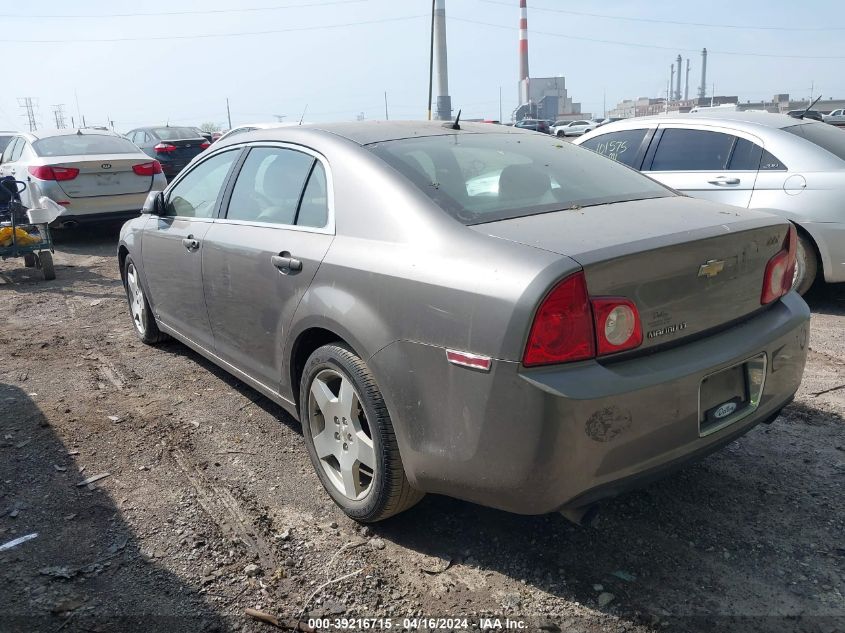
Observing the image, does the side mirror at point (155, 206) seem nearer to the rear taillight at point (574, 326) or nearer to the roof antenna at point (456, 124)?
the roof antenna at point (456, 124)

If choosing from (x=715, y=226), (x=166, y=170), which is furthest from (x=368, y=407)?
(x=166, y=170)

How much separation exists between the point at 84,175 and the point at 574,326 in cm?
904

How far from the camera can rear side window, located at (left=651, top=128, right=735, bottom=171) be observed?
6.06m

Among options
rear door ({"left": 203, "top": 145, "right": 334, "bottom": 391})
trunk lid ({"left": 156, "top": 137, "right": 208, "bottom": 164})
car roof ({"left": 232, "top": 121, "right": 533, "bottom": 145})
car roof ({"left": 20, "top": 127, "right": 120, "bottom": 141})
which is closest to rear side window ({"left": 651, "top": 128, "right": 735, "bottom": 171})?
car roof ({"left": 232, "top": 121, "right": 533, "bottom": 145})

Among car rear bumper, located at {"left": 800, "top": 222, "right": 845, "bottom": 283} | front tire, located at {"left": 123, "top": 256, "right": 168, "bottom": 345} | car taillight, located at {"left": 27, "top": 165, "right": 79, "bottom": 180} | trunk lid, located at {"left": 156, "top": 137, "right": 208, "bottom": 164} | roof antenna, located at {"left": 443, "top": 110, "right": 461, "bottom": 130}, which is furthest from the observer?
A: trunk lid, located at {"left": 156, "top": 137, "right": 208, "bottom": 164}

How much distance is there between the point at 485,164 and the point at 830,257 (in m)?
3.74

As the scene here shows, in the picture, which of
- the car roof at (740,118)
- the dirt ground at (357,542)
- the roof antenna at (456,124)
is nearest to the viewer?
the dirt ground at (357,542)

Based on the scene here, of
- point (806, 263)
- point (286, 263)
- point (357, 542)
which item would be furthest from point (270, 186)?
point (806, 263)

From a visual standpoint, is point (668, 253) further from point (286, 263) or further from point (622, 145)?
point (622, 145)

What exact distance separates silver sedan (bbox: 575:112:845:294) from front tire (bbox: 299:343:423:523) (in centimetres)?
419

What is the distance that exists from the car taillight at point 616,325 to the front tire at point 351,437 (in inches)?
33.3

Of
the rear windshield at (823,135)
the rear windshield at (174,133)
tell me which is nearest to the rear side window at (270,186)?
the rear windshield at (823,135)

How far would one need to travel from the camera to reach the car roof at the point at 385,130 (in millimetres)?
3238

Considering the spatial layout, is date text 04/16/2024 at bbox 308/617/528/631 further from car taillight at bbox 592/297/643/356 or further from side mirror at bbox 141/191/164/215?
side mirror at bbox 141/191/164/215
